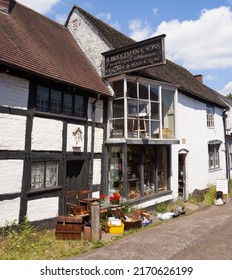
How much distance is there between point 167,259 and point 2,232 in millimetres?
4275

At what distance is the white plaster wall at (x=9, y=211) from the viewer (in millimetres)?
6629

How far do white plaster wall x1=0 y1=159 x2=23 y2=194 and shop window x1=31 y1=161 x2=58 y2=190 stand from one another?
534 mm

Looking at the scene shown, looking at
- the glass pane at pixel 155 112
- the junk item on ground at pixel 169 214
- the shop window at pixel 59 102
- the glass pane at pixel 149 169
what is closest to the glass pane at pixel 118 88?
the glass pane at pixel 155 112

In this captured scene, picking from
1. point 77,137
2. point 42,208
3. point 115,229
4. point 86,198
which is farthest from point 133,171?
point 42,208

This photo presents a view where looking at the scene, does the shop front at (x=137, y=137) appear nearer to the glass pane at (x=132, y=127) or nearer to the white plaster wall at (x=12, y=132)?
the glass pane at (x=132, y=127)

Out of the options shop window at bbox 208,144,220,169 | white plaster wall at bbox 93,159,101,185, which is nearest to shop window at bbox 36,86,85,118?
white plaster wall at bbox 93,159,101,185

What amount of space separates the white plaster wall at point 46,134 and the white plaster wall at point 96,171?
1.84 m

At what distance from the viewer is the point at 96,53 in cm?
1114

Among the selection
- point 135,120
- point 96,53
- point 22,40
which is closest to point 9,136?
point 22,40

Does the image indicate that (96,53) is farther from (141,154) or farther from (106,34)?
(141,154)

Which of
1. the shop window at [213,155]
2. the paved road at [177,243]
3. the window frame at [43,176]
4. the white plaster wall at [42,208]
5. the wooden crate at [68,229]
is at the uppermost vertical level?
the shop window at [213,155]

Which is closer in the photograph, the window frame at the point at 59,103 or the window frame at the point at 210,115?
the window frame at the point at 59,103

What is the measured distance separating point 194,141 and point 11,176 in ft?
34.8

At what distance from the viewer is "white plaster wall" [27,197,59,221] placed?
733 cm
